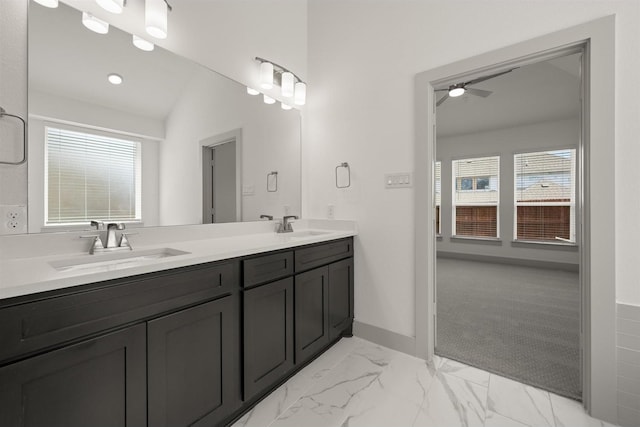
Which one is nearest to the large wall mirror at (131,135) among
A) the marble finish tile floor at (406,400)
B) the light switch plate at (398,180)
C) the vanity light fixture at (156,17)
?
the vanity light fixture at (156,17)

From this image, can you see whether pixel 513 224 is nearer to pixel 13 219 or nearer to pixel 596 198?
pixel 596 198

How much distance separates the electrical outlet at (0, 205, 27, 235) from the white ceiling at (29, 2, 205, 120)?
54 cm

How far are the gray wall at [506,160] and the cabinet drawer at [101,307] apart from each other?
573cm

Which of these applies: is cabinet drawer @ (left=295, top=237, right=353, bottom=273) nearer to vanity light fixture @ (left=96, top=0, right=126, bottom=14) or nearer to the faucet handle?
the faucet handle

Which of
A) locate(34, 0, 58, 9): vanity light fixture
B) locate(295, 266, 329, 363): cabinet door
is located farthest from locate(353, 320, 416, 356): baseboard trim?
locate(34, 0, 58, 9): vanity light fixture

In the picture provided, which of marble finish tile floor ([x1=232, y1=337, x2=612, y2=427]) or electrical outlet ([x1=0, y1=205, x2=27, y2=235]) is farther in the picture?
marble finish tile floor ([x1=232, y1=337, x2=612, y2=427])

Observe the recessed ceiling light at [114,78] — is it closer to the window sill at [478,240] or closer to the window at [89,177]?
the window at [89,177]

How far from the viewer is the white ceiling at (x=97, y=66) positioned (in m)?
1.28

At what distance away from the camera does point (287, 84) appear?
95.1 inches

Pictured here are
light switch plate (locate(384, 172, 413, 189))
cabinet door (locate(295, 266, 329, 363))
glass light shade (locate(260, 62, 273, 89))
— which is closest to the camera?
cabinet door (locate(295, 266, 329, 363))

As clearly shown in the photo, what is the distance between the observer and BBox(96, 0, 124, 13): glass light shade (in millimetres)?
1389

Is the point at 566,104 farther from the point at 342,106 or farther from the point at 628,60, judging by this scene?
the point at 342,106

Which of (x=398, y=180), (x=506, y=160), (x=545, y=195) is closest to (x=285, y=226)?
(x=398, y=180)

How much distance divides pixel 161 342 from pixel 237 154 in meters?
1.41
